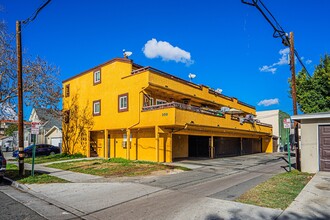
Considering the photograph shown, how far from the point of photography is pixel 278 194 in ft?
28.2

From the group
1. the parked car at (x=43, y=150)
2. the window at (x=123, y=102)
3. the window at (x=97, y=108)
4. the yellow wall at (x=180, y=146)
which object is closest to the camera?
the window at (x=123, y=102)

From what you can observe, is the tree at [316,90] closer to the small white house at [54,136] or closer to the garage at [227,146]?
the garage at [227,146]

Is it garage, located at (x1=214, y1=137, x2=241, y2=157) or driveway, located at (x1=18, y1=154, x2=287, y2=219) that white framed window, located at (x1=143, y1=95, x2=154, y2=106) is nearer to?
driveway, located at (x1=18, y1=154, x2=287, y2=219)

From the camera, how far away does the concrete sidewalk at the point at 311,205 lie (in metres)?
6.28

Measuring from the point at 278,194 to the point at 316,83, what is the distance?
85.8 feet

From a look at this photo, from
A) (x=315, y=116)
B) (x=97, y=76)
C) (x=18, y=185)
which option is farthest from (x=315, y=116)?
(x=97, y=76)

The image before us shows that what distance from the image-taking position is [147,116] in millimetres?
20406

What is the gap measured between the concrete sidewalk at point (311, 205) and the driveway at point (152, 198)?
0.38 metres

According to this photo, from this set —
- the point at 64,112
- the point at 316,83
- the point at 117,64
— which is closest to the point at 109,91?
the point at 117,64

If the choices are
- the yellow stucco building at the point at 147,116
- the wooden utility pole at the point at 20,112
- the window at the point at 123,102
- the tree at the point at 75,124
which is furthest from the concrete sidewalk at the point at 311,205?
the tree at the point at 75,124

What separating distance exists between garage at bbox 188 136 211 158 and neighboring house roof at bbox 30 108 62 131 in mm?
14325

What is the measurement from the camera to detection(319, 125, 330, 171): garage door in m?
13.2

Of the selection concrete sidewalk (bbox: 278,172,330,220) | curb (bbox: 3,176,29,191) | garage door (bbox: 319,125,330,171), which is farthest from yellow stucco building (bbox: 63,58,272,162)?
concrete sidewalk (bbox: 278,172,330,220)

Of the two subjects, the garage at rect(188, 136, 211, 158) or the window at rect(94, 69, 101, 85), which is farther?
the garage at rect(188, 136, 211, 158)
